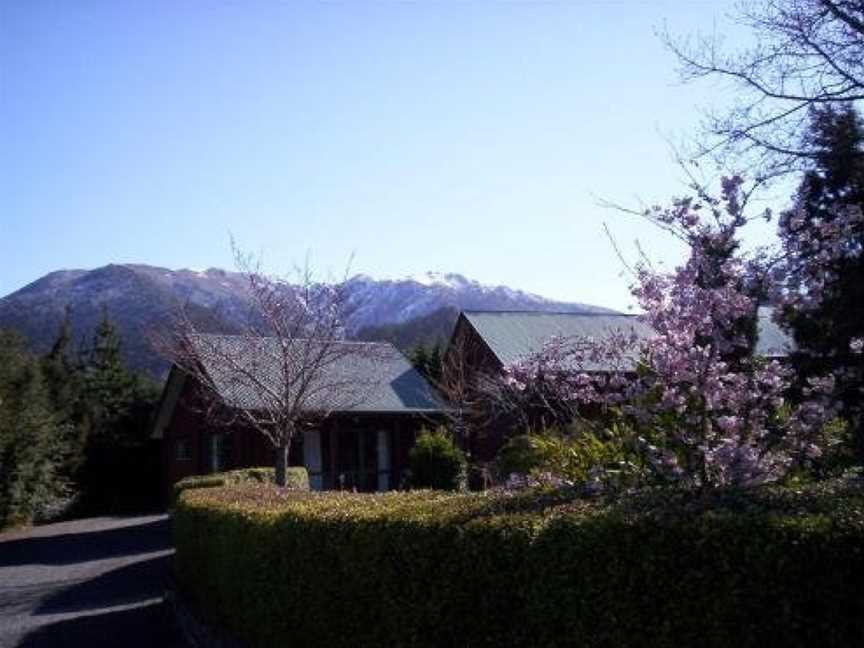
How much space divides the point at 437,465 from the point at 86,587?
811cm

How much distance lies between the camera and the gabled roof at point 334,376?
18.5 m

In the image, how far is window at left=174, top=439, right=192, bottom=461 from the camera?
35.5 m

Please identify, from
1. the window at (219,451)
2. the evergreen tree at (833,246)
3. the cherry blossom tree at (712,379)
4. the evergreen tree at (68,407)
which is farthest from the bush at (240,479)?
the evergreen tree at (68,407)

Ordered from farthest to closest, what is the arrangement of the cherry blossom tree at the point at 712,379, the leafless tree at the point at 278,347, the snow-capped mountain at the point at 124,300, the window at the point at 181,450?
the snow-capped mountain at the point at 124,300 < the window at the point at 181,450 < the leafless tree at the point at 278,347 < the cherry blossom tree at the point at 712,379

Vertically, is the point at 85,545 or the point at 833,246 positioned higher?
the point at 833,246

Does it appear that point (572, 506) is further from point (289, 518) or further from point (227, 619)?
point (227, 619)

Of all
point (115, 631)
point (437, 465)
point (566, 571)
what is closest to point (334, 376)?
point (437, 465)

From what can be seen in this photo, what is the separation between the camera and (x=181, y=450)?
35969mm

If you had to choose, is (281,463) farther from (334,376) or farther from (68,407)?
(68,407)

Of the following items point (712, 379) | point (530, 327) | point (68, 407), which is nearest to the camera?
point (712, 379)

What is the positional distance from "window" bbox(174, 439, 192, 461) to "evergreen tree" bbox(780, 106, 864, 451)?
23.6 meters

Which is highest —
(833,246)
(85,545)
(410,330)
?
(410,330)

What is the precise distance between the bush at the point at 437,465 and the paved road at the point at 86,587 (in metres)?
5.89

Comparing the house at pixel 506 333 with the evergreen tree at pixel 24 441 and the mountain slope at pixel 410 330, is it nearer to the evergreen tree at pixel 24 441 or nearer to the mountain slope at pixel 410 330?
the evergreen tree at pixel 24 441
